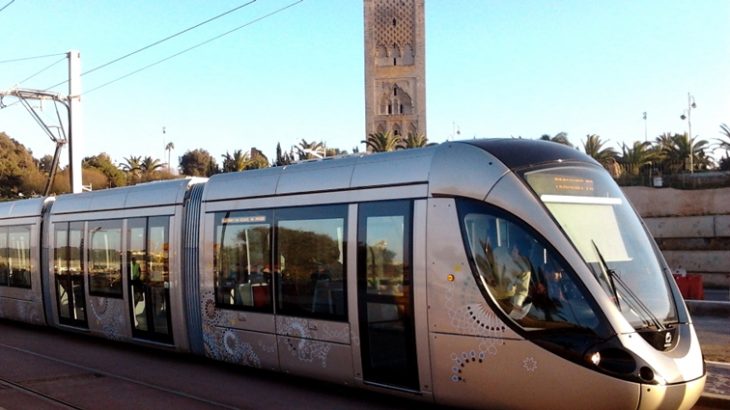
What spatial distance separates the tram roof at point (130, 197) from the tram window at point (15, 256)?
1.93 m

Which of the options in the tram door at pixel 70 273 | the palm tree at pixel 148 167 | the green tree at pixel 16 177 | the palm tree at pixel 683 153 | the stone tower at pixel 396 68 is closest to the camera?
the tram door at pixel 70 273

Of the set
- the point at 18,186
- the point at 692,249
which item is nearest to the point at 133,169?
the point at 18,186

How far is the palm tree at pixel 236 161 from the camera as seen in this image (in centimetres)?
5018

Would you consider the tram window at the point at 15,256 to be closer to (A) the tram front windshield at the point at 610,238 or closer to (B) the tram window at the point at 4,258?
(B) the tram window at the point at 4,258

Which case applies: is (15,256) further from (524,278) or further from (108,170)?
(108,170)

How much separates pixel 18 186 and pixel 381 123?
40268 millimetres

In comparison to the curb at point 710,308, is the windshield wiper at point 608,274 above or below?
above

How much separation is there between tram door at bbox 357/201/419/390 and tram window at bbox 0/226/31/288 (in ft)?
36.3

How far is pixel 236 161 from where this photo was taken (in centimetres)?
5109

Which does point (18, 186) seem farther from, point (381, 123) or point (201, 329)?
point (201, 329)

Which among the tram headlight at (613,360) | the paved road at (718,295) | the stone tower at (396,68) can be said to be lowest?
the paved road at (718,295)

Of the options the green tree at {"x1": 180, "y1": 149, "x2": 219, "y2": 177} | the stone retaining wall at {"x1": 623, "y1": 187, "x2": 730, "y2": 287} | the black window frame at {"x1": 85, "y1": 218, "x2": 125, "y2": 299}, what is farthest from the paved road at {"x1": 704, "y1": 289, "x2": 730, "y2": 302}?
the green tree at {"x1": 180, "y1": 149, "x2": 219, "y2": 177}

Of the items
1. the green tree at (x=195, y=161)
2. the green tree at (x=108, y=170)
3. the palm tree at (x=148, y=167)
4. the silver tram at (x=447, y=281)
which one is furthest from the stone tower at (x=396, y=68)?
the silver tram at (x=447, y=281)

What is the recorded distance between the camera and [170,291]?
39.1ft
